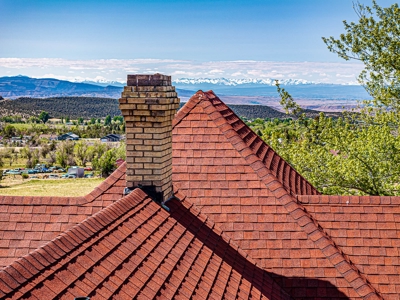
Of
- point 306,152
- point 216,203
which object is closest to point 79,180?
point 306,152

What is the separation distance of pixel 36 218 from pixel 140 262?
7.36 ft

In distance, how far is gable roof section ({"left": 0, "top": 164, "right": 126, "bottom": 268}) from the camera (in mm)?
6492

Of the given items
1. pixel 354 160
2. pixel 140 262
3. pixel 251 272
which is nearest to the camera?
pixel 140 262

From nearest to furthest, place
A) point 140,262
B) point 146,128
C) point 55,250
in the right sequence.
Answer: point 55,250, point 140,262, point 146,128

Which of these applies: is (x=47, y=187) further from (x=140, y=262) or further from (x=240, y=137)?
(x=140, y=262)

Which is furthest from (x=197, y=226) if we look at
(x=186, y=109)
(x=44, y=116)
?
(x=44, y=116)

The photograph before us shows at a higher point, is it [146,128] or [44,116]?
[146,128]

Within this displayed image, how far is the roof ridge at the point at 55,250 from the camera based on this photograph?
3900 mm

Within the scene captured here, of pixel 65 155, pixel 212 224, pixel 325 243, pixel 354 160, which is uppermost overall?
pixel 212 224

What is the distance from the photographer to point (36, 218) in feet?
22.1

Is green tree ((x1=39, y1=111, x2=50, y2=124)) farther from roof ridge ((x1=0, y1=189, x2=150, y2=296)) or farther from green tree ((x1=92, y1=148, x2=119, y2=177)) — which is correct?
roof ridge ((x1=0, y1=189, x2=150, y2=296))

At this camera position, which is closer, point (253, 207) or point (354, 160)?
point (253, 207)

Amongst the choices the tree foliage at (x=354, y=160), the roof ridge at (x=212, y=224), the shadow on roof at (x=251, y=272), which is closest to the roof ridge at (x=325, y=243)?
the shadow on roof at (x=251, y=272)

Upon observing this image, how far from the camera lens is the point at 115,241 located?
5.35m
